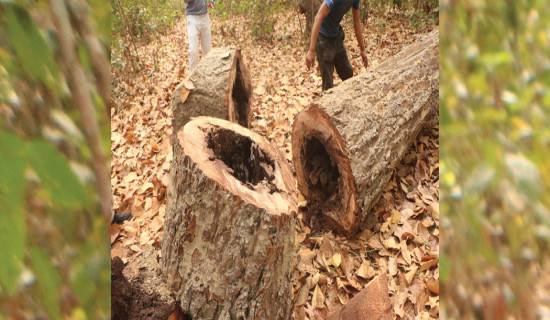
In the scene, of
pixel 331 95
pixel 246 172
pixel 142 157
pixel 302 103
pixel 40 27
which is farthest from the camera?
pixel 302 103

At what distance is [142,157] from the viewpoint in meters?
3.51

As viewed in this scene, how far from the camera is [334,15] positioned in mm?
3369

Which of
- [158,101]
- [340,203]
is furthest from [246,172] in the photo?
[158,101]

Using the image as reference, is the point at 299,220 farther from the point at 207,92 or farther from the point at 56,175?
the point at 56,175

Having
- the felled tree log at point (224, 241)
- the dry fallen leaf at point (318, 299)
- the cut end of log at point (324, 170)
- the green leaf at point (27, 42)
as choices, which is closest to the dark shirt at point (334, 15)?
the cut end of log at point (324, 170)

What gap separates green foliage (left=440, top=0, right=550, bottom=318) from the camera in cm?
37

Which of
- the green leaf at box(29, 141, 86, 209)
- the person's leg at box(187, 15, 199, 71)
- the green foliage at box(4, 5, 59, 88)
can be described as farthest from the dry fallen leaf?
the person's leg at box(187, 15, 199, 71)

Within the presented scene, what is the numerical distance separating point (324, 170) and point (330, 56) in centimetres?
170

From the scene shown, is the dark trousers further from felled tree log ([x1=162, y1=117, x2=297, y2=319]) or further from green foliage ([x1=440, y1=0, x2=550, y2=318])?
green foliage ([x1=440, y1=0, x2=550, y2=318])

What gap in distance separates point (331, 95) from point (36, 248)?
2365mm

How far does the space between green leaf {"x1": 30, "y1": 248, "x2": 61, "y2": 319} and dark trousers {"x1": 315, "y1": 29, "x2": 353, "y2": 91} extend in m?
3.63

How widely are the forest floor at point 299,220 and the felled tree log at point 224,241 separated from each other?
0.41 m

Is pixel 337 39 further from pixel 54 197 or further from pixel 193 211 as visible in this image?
pixel 54 197

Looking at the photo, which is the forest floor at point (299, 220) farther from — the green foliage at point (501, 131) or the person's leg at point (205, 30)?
the green foliage at point (501, 131)
